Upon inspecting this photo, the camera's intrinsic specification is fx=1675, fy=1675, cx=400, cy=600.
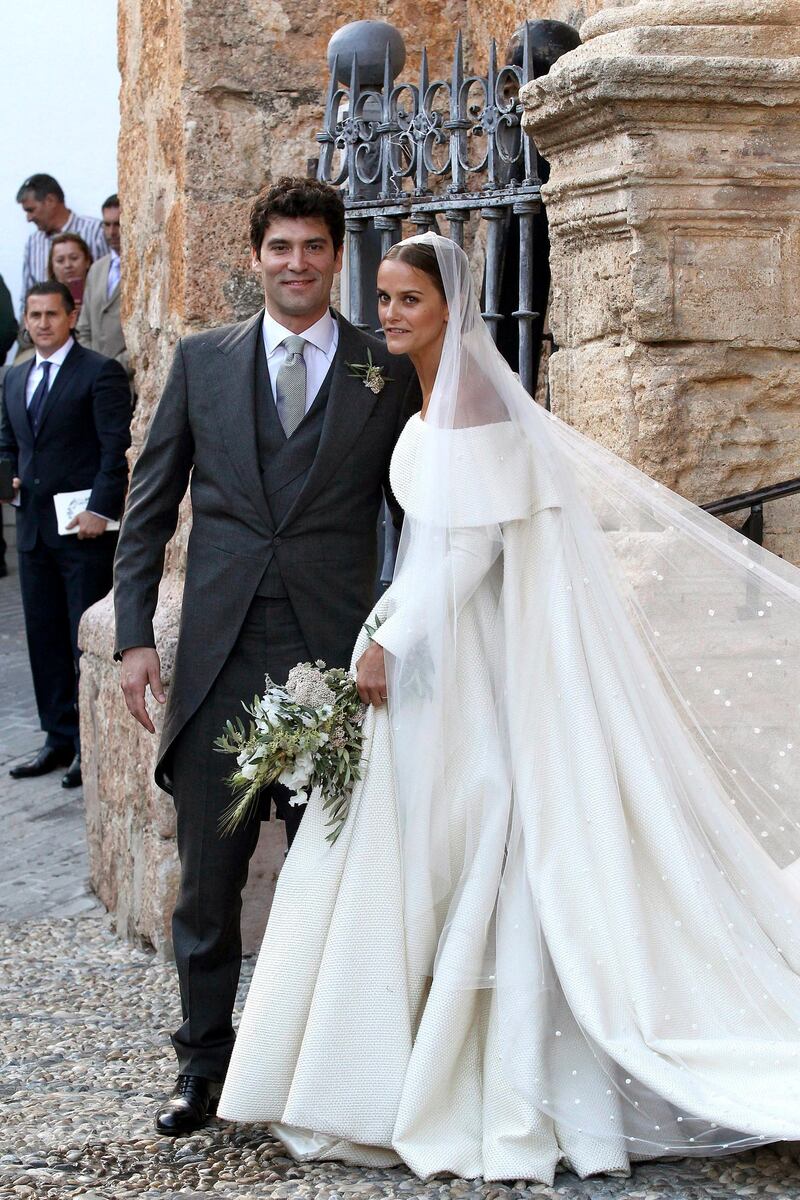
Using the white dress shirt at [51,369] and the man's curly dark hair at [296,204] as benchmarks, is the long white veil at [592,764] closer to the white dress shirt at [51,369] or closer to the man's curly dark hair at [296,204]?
the man's curly dark hair at [296,204]

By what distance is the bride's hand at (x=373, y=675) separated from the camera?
3434mm

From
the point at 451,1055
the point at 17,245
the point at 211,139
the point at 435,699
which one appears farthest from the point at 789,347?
the point at 17,245

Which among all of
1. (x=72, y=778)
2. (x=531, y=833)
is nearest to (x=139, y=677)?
(x=531, y=833)

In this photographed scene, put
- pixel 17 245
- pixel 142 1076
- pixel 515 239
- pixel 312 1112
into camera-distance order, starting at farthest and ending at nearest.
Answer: pixel 17 245
pixel 515 239
pixel 142 1076
pixel 312 1112

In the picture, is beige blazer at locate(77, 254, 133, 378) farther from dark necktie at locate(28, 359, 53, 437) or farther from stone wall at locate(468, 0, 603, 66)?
stone wall at locate(468, 0, 603, 66)

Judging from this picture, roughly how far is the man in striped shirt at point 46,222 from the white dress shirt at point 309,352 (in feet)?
19.5

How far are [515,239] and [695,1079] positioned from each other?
8.63 feet

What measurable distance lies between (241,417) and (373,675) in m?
0.66

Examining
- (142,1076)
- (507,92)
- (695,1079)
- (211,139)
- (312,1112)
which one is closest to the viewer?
(695,1079)

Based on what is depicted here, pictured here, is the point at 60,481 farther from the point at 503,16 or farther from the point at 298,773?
the point at 298,773

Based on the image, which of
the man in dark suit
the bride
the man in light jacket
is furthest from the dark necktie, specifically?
the bride

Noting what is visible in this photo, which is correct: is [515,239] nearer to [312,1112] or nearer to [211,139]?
[211,139]

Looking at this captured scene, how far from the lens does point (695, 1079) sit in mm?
3078

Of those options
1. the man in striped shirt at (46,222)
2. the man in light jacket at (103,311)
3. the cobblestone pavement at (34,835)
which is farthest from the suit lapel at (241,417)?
the man in striped shirt at (46,222)
